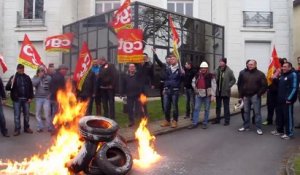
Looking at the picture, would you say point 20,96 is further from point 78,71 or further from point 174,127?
point 174,127

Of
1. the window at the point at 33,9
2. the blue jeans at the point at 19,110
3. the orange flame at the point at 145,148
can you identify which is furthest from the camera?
the window at the point at 33,9

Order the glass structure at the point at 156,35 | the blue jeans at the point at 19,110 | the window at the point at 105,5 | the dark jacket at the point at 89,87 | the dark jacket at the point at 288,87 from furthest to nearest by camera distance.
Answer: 1. the window at the point at 105,5
2. the glass structure at the point at 156,35
3. the dark jacket at the point at 89,87
4. the blue jeans at the point at 19,110
5. the dark jacket at the point at 288,87

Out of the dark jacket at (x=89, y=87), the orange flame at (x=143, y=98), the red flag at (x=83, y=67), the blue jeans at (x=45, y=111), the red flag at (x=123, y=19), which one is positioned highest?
the red flag at (x=123, y=19)

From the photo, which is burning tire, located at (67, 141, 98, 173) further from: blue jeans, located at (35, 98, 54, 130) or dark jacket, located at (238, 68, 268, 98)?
dark jacket, located at (238, 68, 268, 98)

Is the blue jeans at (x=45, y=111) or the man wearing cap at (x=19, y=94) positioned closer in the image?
the man wearing cap at (x=19, y=94)

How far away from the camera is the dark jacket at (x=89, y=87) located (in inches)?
527

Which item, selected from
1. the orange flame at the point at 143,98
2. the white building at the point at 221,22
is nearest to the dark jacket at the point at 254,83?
the orange flame at the point at 143,98

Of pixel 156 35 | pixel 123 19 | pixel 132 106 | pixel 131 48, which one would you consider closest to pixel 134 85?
pixel 132 106

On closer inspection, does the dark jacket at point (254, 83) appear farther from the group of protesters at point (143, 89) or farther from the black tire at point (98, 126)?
the black tire at point (98, 126)

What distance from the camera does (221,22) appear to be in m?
29.5

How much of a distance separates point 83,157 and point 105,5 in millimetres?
22809

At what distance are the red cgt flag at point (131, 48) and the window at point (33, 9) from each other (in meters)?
17.9

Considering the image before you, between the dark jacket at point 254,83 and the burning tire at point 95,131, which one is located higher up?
the dark jacket at point 254,83

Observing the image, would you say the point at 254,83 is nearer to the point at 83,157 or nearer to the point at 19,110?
the point at 83,157
